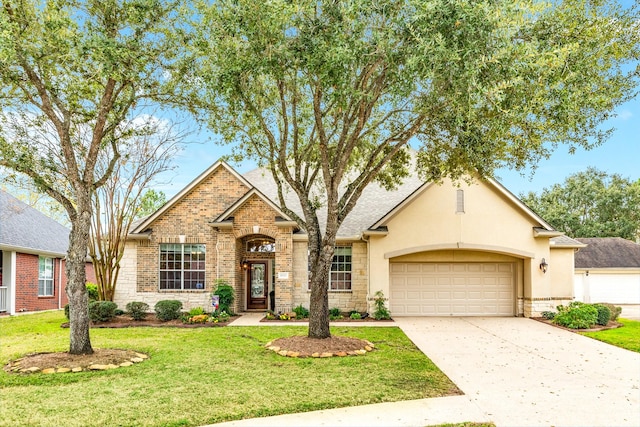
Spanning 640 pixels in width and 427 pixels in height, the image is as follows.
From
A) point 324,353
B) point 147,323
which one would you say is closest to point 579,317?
point 324,353

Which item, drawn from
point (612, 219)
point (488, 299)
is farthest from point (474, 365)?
point (612, 219)

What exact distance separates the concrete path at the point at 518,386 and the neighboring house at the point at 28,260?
55.3ft

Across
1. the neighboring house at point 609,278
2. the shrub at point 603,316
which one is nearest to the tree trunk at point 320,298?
the shrub at point 603,316

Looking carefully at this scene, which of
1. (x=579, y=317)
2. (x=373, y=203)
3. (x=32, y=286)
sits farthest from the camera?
(x=32, y=286)

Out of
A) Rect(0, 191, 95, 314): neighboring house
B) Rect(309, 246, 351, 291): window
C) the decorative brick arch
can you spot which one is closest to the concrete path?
Rect(309, 246, 351, 291): window

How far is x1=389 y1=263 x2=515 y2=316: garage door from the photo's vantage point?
58.9 ft

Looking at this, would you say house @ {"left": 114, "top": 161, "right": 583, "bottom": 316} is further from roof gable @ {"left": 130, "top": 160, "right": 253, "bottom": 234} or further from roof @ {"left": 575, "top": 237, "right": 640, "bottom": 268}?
roof @ {"left": 575, "top": 237, "right": 640, "bottom": 268}

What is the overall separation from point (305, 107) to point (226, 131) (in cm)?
220

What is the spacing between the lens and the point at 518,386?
7.97 m

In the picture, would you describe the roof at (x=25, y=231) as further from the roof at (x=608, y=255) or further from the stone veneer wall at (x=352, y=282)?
the roof at (x=608, y=255)

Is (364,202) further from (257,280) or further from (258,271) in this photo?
(257,280)

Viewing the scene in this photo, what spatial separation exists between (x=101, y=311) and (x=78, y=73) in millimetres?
8788

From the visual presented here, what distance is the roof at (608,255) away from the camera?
2583 cm

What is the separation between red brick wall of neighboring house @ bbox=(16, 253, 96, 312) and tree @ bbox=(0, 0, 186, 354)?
10.5 metres
